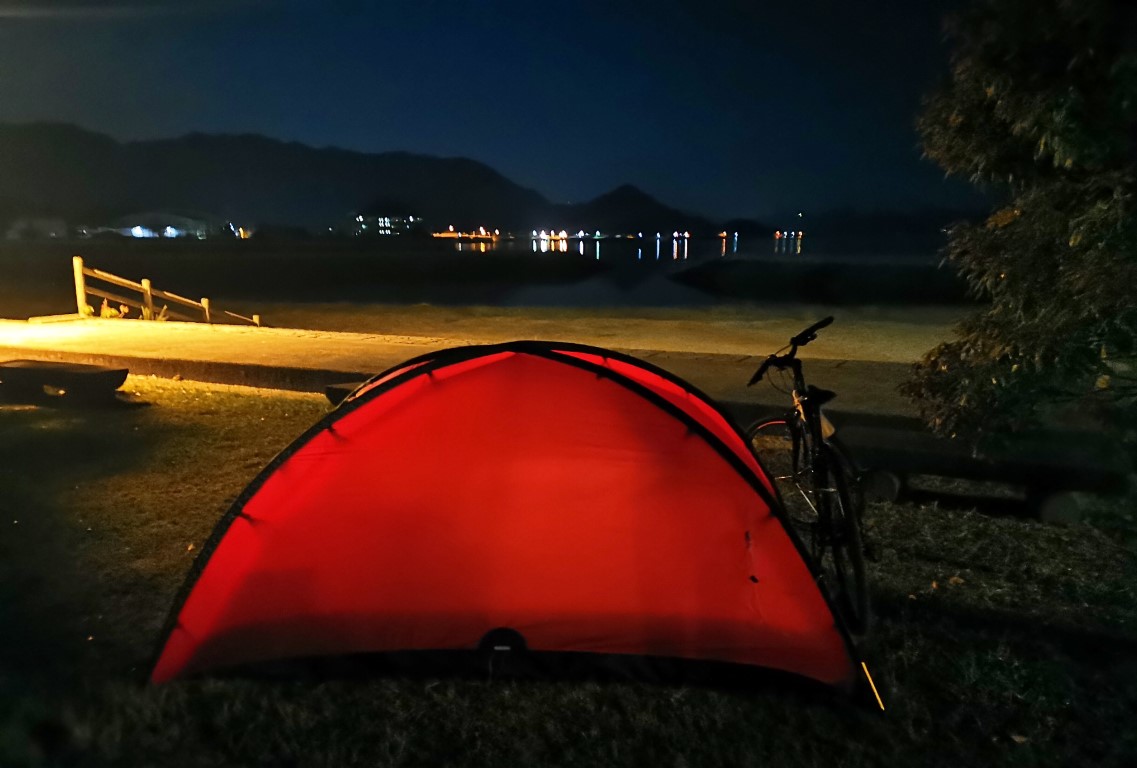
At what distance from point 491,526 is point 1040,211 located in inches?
141

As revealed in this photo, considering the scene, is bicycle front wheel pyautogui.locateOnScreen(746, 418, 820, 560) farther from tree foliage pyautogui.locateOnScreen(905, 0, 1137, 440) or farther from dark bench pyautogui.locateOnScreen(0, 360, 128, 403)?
dark bench pyautogui.locateOnScreen(0, 360, 128, 403)

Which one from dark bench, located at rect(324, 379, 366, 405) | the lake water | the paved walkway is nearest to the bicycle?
the paved walkway

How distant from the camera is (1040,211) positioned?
4707 millimetres

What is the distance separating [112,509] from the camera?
5938mm

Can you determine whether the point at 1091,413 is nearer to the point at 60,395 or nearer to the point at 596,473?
the point at 596,473

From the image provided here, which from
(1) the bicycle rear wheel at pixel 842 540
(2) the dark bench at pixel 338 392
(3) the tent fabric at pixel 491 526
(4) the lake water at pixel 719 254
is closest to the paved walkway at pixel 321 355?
(2) the dark bench at pixel 338 392

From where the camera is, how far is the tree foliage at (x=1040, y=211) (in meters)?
4.03

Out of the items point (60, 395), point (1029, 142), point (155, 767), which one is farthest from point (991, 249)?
point (60, 395)

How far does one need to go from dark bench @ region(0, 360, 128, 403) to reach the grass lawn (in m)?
4.16

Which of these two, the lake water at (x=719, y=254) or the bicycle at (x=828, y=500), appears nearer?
the bicycle at (x=828, y=500)

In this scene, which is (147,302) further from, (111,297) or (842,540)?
(842,540)

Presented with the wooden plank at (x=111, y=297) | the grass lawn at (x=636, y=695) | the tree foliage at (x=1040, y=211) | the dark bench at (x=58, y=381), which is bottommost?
the grass lawn at (x=636, y=695)

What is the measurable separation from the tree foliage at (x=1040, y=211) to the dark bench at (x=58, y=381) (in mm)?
8312

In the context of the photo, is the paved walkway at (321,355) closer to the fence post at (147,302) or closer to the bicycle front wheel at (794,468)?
the bicycle front wheel at (794,468)
